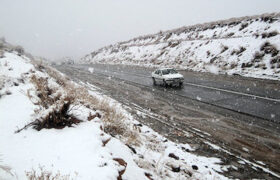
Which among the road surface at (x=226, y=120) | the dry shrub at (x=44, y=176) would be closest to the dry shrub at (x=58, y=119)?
the dry shrub at (x=44, y=176)

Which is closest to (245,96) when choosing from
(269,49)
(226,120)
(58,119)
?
(226,120)

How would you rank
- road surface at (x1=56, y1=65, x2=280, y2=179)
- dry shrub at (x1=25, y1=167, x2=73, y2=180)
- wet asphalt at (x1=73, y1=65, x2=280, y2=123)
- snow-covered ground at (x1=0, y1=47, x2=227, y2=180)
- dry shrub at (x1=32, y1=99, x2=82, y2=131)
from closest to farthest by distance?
1. dry shrub at (x1=25, y1=167, x2=73, y2=180)
2. snow-covered ground at (x1=0, y1=47, x2=227, y2=180)
3. dry shrub at (x1=32, y1=99, x2=82, y2=131)
4. road surface at (x1=56, y1=65, x2=280, y2=179)
5. wet asphalt at (x1=73, y1=65, x2=280, y2=123)

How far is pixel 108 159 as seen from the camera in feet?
10.6

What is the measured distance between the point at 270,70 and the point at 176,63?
42.5 ft

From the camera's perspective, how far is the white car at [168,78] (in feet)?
47.9

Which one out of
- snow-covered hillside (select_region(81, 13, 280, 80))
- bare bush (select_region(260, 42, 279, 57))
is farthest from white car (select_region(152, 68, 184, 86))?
bare bush (select_region(260, 42, 279, 57))

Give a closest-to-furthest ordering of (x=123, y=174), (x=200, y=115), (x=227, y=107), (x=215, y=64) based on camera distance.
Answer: (x=123, y=174)
(x=200, y=115)
(x=227, y=107)
(x=215, y=64)

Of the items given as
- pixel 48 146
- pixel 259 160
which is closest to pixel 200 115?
pixel 259 160

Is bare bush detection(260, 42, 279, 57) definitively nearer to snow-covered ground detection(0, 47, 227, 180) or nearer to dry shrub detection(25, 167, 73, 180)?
snow-covered ground detection(0, 47, 227, 180)

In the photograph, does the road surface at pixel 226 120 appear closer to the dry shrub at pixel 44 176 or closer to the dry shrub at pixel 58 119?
the dry shrub at pixel 58 119

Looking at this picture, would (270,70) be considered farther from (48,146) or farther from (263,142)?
(48,146)

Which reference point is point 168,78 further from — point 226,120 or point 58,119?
point 58,119

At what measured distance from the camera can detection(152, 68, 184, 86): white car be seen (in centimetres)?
1459

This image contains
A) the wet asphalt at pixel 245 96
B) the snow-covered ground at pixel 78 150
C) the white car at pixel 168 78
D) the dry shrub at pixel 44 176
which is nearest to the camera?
the dry shrub at pixel 44 176
